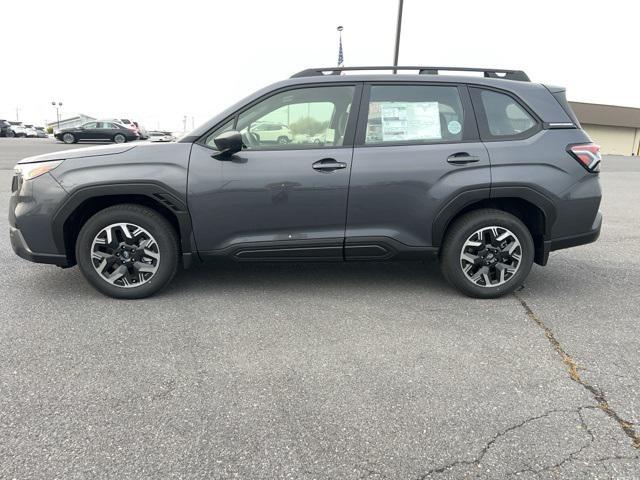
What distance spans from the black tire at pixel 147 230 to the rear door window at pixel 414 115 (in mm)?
1805

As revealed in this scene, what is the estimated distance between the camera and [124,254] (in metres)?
3.83

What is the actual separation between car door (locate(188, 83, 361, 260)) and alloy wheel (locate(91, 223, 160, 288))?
415mm

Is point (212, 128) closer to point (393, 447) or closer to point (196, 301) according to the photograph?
→ point (196, 301)

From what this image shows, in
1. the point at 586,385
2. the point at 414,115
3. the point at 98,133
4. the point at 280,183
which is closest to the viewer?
the point at 586,385

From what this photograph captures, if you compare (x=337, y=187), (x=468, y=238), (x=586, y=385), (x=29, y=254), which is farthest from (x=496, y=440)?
(x=29, y=254)

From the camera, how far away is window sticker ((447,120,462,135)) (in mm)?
3918

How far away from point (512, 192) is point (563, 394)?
1.77 metres

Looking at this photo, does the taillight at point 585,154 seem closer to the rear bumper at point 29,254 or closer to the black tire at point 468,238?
the black tire at point 468,238

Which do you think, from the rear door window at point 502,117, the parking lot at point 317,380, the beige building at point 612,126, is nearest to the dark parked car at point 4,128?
the parking lot at point 317,380

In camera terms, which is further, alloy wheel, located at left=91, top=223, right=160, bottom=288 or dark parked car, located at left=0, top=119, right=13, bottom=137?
dark parked car, located at left=0, top=119, right=13, bottom=137

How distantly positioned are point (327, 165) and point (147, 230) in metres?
1.53

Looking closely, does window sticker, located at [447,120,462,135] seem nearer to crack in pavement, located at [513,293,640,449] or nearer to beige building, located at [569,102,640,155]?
crack in pavement, located at [513,293,640,449]

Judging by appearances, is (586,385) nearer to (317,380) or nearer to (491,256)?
(491,256)

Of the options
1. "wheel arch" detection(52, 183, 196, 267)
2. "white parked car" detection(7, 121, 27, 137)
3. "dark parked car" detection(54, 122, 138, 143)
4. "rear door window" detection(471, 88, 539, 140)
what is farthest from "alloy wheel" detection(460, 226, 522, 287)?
"white parked car" detection(7, 121, 27, 137)
